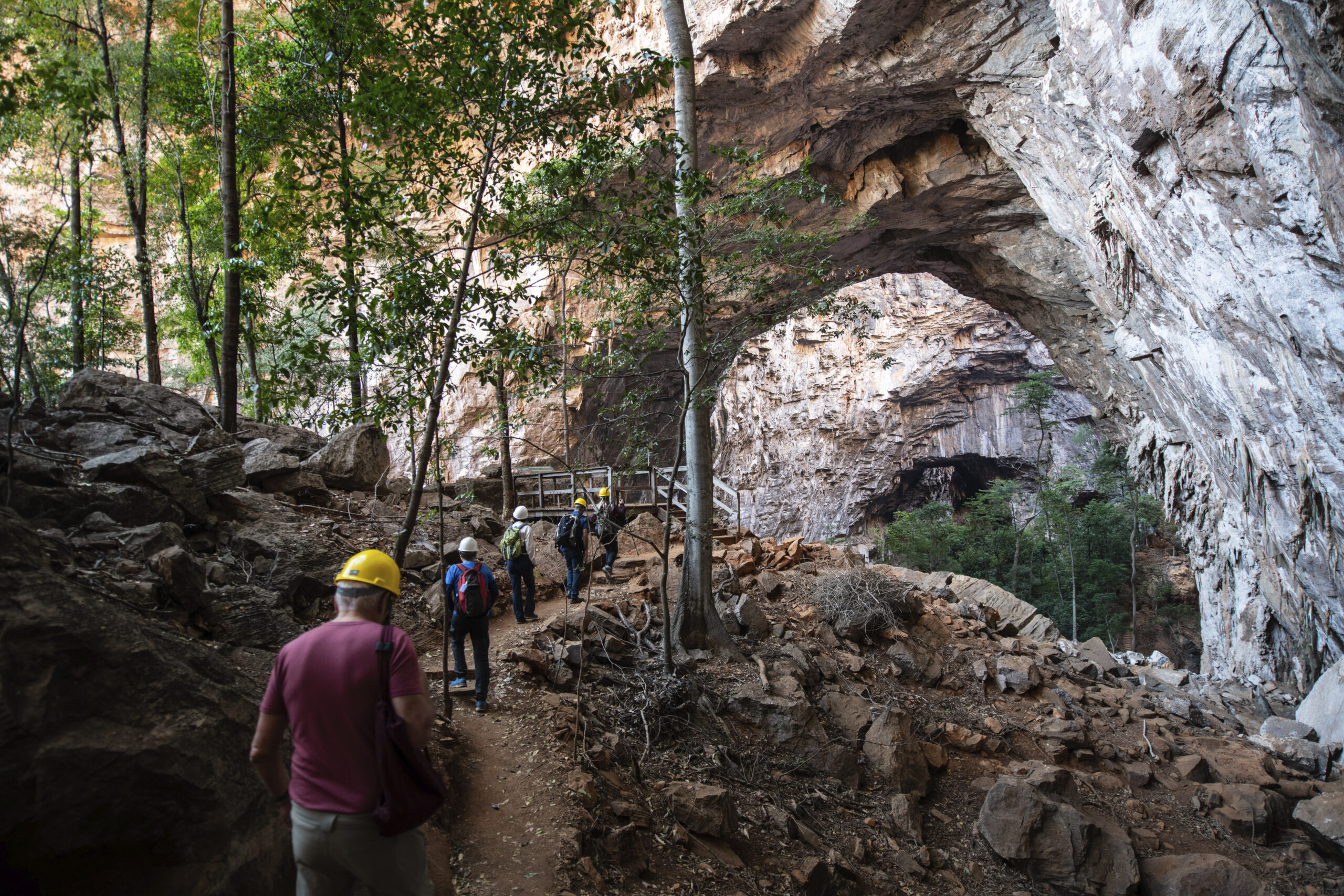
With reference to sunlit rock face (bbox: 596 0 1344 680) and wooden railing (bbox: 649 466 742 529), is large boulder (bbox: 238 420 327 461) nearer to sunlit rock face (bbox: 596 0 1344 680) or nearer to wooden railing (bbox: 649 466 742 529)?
wooden railing (bbox: 649 466 742 529)

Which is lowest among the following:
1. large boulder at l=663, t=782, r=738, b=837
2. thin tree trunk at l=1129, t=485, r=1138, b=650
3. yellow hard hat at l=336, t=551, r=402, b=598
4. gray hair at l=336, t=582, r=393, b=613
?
thin tree trunk at l=1129, t=485, r=1138, b=650

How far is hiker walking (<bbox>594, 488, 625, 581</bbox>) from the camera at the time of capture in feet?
20.5

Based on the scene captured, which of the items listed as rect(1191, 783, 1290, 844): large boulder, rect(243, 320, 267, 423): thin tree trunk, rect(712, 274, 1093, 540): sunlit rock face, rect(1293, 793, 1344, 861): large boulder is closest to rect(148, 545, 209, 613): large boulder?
rect(243, 320, 267, 423): thin tree trunk

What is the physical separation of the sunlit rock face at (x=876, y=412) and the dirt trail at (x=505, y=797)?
69.5 feet

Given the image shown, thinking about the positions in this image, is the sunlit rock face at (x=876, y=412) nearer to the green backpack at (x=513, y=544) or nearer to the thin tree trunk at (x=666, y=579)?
the green backpack at (x=513, y=544)

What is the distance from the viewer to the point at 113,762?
2.00m

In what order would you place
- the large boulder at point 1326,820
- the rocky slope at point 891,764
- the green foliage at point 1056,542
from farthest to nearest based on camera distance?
the green foliage at point 1056,542
the large boulder at point 1326,820
the rocky slope at point 891,764

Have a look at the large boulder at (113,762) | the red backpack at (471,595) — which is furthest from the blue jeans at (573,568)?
the large boulder at (113,762)

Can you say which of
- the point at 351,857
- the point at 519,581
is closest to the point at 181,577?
the point at 351,857

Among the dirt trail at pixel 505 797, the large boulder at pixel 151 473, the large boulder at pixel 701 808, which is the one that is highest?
the large boulder at pixel 151 473

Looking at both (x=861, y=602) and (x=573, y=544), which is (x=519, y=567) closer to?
(x=573, y=544)

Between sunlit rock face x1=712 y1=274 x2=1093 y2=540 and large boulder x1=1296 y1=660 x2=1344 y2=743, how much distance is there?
657 inches

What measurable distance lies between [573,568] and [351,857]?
18.3ft

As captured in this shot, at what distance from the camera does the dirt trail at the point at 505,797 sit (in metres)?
3.13
